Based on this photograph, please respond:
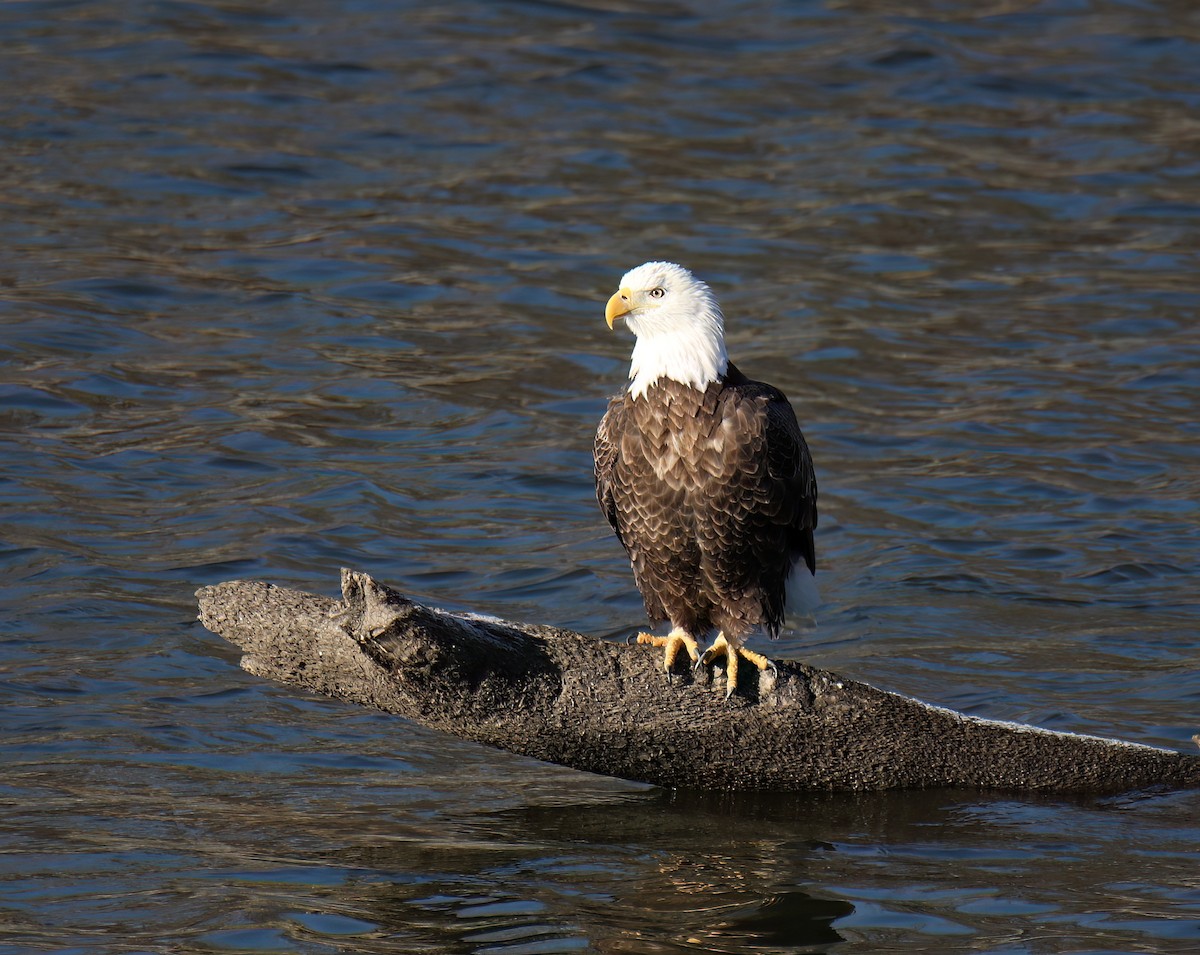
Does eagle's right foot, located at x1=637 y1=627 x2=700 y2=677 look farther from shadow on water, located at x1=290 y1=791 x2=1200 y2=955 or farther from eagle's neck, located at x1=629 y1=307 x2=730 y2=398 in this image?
eagle's neck, located at x1=629 y1=307 x2=730 y2=398

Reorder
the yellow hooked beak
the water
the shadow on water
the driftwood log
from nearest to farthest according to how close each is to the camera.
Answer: the shadow on water < the driftwood log < the water < the yellow hooked beak

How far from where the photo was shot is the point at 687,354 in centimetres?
613

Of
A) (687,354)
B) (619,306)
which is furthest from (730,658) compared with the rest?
(619,306)

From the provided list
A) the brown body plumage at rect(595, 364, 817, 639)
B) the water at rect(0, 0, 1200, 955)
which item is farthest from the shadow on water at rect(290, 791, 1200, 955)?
the brown body plumage at rect(595, 364, 817, 639)

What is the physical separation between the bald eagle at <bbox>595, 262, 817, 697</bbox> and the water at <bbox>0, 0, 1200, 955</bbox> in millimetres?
655

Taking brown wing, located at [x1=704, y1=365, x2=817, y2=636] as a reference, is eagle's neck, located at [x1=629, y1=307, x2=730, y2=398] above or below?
above

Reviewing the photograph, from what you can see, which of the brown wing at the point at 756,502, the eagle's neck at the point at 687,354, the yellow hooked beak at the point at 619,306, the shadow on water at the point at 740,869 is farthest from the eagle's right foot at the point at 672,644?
the yellow hooked beak at the point at 619,306

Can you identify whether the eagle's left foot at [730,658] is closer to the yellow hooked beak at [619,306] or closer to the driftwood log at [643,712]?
the driftwood log at [643,712]

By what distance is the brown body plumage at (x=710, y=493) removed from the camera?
606 centimetres

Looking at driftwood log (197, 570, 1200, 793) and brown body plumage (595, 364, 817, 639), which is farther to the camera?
brown body plumage (595, 364, 817, 639)

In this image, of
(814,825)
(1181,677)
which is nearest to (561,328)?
(1181,677)

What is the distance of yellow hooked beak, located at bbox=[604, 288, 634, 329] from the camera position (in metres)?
6.17

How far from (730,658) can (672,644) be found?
244mm

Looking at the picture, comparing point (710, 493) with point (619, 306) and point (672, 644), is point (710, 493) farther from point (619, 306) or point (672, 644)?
point (619, 306)
